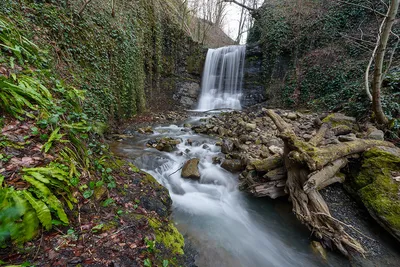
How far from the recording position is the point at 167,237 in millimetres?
2215

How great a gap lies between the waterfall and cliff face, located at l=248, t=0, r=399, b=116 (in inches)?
68.4

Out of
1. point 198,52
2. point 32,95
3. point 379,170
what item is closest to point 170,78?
point 198,52

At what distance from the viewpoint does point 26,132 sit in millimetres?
1956

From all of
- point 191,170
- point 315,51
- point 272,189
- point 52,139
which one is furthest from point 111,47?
point 315,51

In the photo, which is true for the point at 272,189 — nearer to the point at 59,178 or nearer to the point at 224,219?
the point at 224,219

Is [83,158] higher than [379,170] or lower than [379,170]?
higher

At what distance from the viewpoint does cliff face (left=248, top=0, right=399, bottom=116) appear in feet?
27.9

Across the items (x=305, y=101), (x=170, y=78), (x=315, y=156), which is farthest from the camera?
(x=170, y=78)

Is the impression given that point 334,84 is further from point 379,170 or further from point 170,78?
point 170,78

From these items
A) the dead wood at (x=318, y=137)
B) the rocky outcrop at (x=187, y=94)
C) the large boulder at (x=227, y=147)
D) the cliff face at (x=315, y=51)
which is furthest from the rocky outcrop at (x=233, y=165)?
the rocky outcrop at (x=187, y=94)

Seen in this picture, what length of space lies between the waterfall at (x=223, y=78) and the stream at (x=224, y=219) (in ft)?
29.3

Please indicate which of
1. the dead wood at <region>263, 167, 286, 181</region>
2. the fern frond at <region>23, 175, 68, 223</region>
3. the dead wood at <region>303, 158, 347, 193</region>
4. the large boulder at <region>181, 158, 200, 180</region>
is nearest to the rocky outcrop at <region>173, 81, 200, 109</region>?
the large boulder at <region>181, 158, 200, 180</region>

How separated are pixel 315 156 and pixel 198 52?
14.1 meters

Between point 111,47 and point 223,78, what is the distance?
31.8 ft
